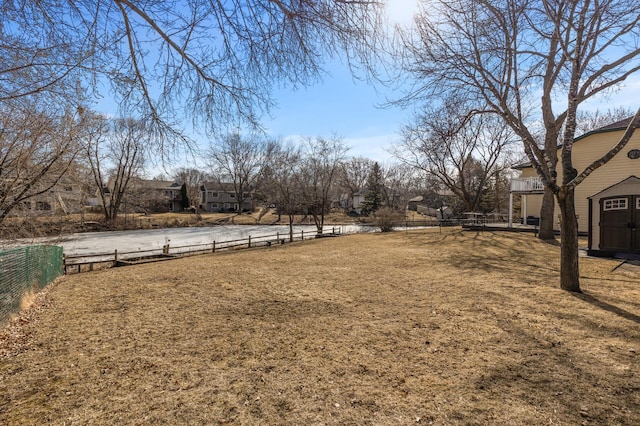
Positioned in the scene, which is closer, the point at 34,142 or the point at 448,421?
the point at 448,421

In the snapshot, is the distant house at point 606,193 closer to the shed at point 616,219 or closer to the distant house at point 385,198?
the shed at point 616,219

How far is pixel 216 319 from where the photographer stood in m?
5.62

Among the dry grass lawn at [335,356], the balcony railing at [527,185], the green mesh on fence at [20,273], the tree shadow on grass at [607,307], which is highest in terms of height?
the balcony railing at [527,185]

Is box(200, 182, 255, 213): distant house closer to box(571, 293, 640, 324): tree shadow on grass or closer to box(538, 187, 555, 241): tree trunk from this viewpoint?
box(538, 187, 555, 241): tree trunk

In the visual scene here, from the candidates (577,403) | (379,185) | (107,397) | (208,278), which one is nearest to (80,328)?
(107,397)

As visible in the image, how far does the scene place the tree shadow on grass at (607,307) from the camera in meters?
4.98

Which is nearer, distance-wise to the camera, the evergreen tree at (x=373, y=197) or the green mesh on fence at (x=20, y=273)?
the green mesh on fence at (x=20, y=273)

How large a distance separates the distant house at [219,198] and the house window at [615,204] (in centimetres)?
5616

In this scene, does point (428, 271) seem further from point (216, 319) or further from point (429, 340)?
point (216, 319)

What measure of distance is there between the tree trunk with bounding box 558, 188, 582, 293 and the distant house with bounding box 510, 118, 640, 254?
2366mm

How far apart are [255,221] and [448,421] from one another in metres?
45.2

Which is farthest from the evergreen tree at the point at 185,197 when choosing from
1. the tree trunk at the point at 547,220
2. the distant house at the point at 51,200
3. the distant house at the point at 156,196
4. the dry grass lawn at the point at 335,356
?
the tree trunk at the point at 547,220

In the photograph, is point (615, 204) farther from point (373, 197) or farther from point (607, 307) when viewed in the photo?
point (373, 197)

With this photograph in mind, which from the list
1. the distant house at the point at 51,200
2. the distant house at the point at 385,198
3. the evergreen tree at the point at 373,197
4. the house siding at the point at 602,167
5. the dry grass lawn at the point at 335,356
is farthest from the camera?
the distant house at the point at 385,198
